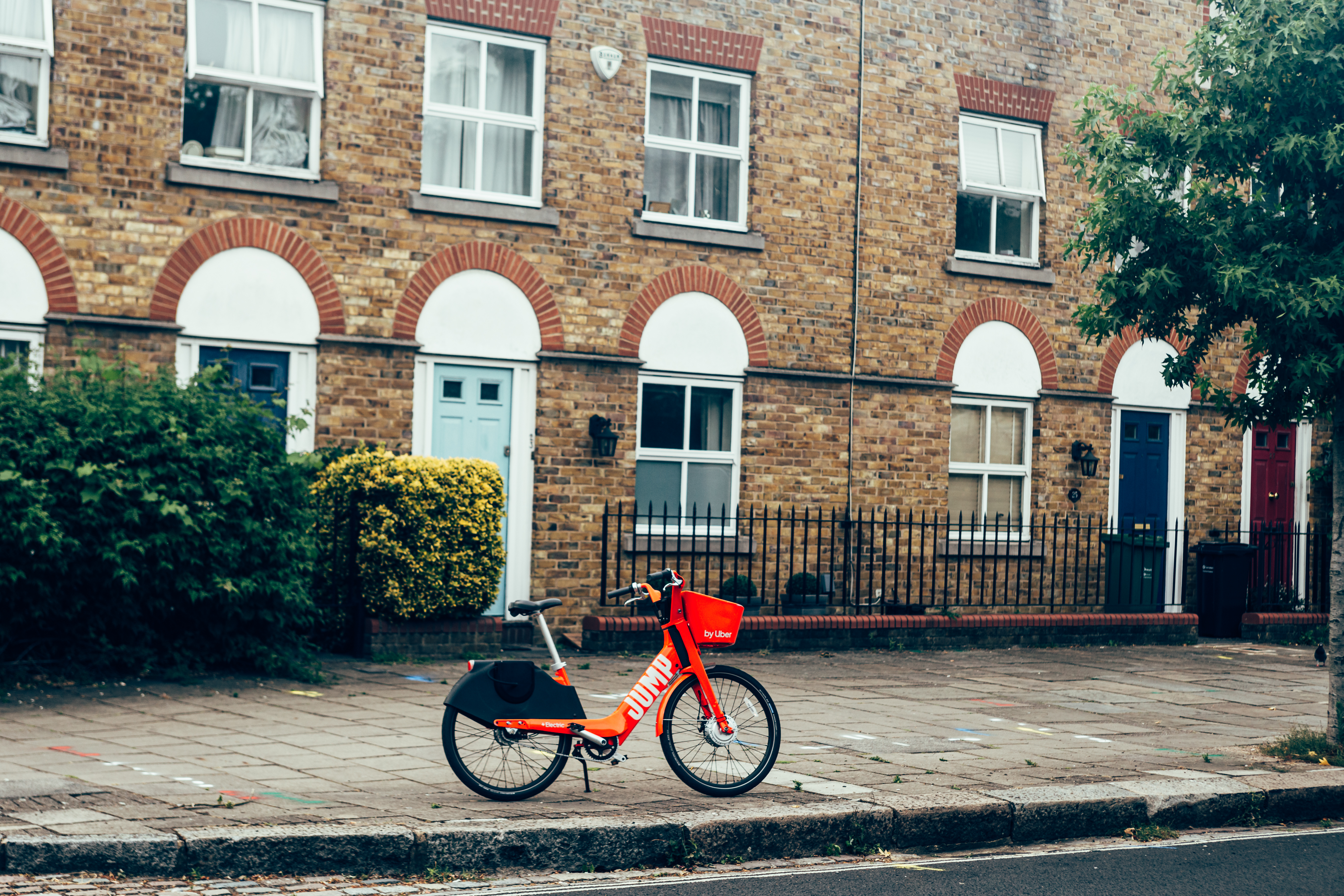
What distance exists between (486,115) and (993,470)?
7.01 metres

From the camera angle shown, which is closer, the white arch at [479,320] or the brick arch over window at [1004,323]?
the white arch at [479,320]

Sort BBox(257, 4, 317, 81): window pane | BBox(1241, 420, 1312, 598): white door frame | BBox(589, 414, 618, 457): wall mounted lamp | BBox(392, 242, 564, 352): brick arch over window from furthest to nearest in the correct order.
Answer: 1. BBox(1241, 420, 1312, 598): white door frame
2. BBox(589, 414, 618, 457): wall mounted lamp
3. BBox(392, 242, 564, 352): brick arch over window
4. BBox(257, 4, 317, 81): window pane

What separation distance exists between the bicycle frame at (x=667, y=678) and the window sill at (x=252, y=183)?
6828 millimetres

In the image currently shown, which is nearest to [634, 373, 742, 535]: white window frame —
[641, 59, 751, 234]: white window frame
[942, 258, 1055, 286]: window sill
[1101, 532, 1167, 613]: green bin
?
[641, 59, 751, 234]: white window frame

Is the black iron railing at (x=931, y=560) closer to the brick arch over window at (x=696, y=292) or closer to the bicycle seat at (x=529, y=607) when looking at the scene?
the brick arch over window at (x=696, y=292)

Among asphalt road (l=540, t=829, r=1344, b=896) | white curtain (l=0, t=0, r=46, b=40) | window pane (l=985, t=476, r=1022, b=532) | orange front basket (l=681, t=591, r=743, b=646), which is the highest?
white curtain (l=0, t=0, r=46, b=40)

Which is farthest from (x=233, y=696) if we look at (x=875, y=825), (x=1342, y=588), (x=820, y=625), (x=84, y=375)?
(x=1342, y=588)

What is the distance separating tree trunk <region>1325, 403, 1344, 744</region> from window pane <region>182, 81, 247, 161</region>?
9065mm

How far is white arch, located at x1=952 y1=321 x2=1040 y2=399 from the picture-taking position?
15.9 m

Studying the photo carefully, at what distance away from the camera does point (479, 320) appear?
43.4 ft

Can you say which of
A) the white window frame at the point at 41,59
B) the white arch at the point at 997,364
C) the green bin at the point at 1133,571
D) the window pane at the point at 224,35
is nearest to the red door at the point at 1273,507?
the green bin at the point at 1133,571

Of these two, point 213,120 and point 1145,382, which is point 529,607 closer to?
point 213,120

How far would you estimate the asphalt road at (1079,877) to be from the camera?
5773mm

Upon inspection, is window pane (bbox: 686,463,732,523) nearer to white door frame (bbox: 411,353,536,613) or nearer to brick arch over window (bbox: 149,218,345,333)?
white door frame (bbox: 411,353,536,613)
